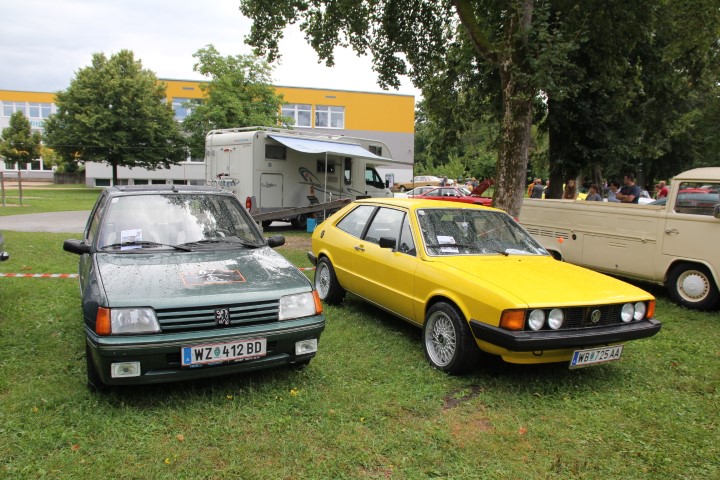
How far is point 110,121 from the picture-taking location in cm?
3500

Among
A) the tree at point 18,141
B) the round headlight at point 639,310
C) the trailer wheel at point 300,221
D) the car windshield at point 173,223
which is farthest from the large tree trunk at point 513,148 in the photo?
the tree at point 18,141

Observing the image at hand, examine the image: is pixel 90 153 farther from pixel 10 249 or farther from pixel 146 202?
pixel 146 202

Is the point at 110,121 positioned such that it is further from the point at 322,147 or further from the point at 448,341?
the point at 448,341

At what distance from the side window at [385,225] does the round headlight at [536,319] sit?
186cm

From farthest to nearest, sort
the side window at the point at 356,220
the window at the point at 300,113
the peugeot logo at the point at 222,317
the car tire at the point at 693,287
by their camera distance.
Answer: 1. the window at the point at 300,113
2. the car tire at the point at 693,287
3. the side window at the point at 356,220
4. the peugeot logo at the point at 222,317

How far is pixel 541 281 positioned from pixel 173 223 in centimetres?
333

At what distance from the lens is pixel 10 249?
10.3m

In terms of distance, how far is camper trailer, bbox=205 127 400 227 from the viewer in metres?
13.8

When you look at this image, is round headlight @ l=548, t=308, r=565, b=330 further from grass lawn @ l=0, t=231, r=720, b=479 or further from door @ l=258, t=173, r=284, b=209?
door @ l=258, t=173, r=284, b=209

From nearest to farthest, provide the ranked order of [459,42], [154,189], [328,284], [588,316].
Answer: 1. [588,316]
2. [154,189]
3. [328,284]
4. [459,42]

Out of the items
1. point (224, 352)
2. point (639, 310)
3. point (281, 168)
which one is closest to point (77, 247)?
point (224, 352)

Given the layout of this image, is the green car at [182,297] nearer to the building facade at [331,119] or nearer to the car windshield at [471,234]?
the car windshield at [471,234]

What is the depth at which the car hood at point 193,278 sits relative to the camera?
11.2ft

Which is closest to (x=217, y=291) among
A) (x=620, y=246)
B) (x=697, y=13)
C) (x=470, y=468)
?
(x=470, y=468)
